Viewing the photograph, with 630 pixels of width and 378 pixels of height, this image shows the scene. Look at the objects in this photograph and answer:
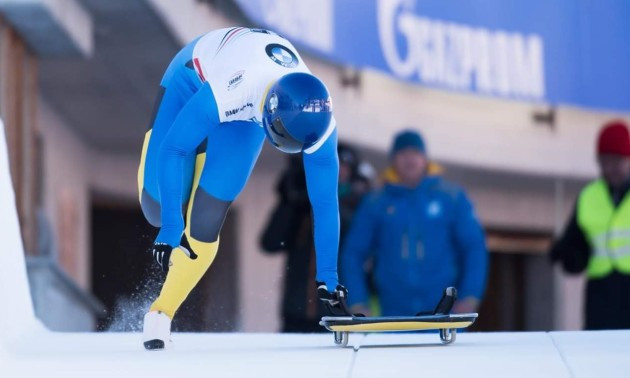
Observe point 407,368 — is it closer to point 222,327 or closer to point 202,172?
point 202,172

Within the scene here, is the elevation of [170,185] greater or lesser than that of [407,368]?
greater

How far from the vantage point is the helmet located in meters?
5.25

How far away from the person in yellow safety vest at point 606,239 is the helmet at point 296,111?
3250 millimetres

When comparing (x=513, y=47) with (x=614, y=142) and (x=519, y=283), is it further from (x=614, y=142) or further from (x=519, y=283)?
(x=614, y=142)

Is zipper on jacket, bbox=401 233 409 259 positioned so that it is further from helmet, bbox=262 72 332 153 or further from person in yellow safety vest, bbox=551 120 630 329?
helmet, bbox=262 72 332 153

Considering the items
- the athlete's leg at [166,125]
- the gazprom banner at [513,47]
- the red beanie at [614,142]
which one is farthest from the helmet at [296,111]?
the gazprom banner at [513,47]

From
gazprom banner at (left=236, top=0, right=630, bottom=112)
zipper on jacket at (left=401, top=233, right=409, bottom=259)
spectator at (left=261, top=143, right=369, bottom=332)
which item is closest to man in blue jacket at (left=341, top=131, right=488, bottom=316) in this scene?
zipper on jacket at (left=401, top=233, right=409, bottom=259)

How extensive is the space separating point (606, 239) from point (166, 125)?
3.24m

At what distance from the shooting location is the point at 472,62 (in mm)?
19000

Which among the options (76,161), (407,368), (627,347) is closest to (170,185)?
(407,368)

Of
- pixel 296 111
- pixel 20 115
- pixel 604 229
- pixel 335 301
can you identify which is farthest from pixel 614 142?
pixel 20 115

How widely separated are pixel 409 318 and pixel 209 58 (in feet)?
4.83

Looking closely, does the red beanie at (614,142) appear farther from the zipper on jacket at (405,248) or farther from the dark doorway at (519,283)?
the dark doorway at (519,283)

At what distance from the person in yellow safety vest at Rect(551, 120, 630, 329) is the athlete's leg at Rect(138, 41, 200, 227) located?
3068 mm
